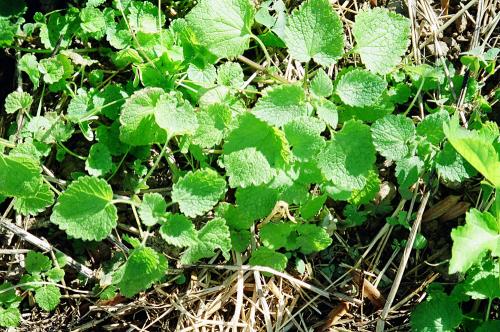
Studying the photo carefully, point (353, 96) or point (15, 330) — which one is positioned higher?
point (353, 96)

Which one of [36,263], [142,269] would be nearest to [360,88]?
[142,269]

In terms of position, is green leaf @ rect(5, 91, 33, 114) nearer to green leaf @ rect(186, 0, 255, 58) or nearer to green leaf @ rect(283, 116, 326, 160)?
green leaf @ rect(186, 0, 255, 58)

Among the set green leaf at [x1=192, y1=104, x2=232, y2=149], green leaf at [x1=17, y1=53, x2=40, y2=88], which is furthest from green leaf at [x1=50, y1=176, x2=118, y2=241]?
green leaf at [x1=17, y1=53, x2=40, y2=88]

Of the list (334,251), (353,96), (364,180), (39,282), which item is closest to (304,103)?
(353,96)

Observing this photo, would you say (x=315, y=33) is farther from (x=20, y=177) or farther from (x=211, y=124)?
(x=20, y=177)

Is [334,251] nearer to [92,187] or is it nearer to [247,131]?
[247,131]

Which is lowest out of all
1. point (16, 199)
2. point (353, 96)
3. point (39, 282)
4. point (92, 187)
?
point (39, 282)

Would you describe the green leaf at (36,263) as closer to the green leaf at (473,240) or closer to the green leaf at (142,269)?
the green leaf at (142,269)

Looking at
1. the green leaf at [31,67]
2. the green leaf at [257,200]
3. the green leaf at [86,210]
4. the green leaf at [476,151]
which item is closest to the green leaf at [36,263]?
the green leaf at [86,210]
